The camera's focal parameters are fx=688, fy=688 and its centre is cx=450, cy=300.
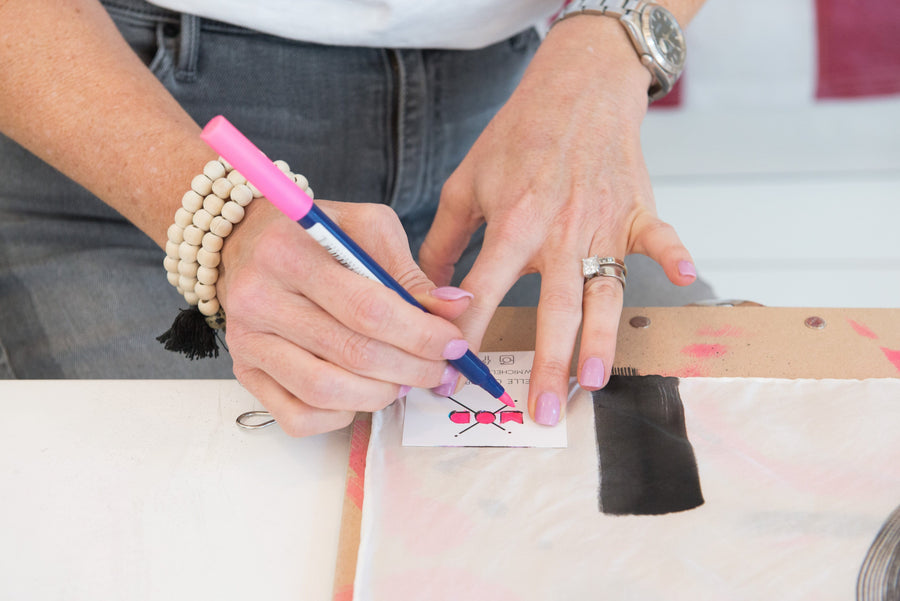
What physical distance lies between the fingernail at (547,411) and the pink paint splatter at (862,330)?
25 centimetres

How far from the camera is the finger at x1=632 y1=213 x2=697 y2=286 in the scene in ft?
1.78

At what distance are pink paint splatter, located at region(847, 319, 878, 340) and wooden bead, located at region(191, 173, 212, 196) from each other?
501 millimetres

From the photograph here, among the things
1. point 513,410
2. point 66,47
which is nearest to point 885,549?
point 513,410

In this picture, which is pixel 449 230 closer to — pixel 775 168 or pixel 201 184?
pixel 201 184

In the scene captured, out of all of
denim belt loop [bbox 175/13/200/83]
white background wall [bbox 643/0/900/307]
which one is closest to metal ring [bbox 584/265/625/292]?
denim belt loop [bbox 175/13/200/83]

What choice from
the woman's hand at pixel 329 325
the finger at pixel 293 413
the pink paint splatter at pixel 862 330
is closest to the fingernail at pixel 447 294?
the woman's hand at pixel 329 325

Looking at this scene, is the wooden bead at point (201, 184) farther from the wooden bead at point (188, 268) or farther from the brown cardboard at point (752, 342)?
the brown cardboard at point (752, 342)

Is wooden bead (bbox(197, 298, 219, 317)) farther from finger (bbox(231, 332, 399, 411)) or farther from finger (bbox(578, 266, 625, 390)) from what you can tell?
finger (bbox(578, 266, 625, 390))

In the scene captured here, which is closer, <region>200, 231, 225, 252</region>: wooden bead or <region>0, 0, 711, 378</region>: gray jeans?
<region>200, 231, 225, 252</region>: wooden bead

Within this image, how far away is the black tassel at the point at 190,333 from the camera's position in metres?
0.56

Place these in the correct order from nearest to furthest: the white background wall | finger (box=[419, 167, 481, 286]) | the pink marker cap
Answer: the pink marker cap → finger (box=[419, 167, 481, 286]) → the white background wall

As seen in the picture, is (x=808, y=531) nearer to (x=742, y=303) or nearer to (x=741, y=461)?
(x=741, y=461)

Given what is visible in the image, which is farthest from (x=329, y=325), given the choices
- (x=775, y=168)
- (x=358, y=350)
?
(x=775, y=168)

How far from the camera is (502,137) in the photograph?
2.08ft
